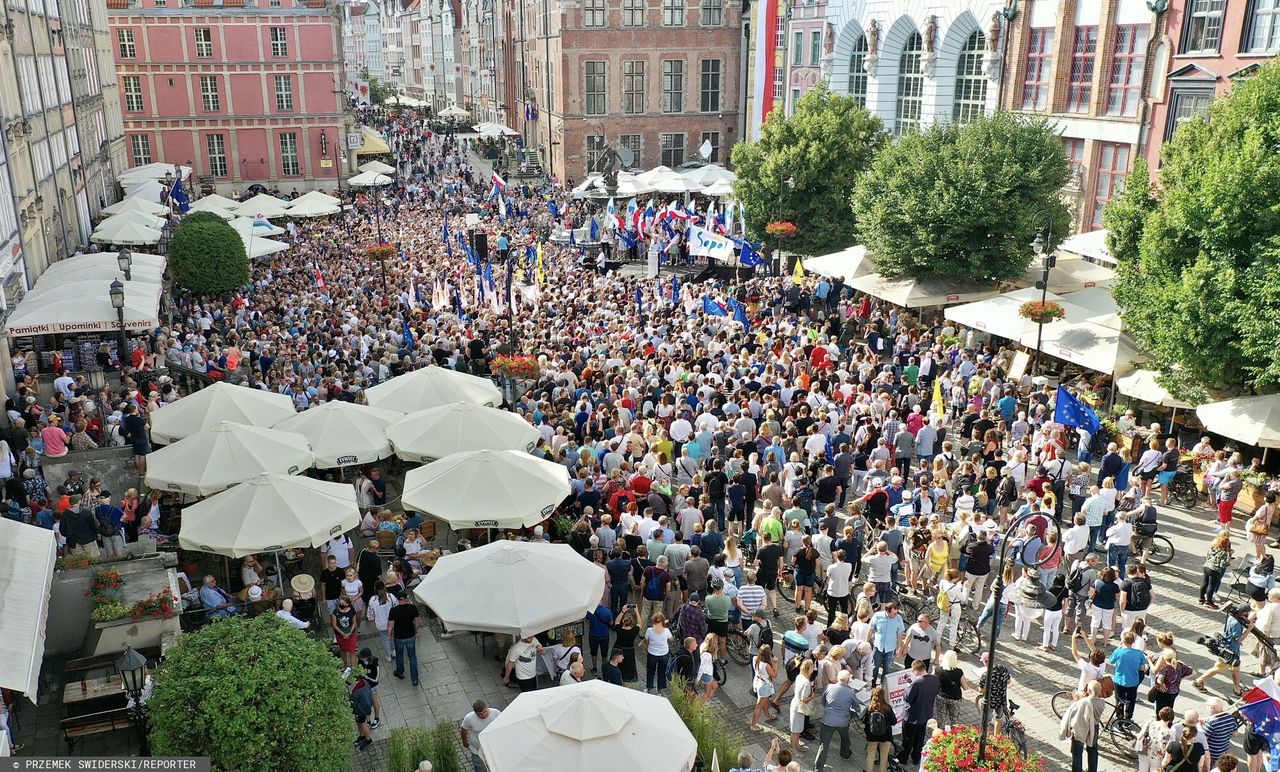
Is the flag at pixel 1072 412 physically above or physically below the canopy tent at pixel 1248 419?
above

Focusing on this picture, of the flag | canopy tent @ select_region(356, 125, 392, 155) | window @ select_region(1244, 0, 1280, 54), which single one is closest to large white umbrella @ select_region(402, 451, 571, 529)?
the flag

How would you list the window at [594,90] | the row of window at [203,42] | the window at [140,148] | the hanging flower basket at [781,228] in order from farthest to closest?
the window at [594,90]
the window at [140,148]
the row of window at [203,42]
the hanging flower basket at [781,228]

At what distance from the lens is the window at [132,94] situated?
53.6m

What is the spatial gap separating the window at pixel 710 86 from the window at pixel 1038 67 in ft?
92.9

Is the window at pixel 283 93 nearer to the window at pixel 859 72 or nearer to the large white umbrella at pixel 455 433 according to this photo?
the window at pixel 859 72

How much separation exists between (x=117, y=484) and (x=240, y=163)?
4287cm

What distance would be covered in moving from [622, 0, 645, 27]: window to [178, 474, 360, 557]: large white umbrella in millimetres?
49055

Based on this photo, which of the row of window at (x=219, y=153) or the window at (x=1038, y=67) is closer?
the window at (x=1038, y=67)

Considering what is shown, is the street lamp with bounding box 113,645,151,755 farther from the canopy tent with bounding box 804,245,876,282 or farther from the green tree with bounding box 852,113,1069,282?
the canopy tent with bounding box 804,245,876,282

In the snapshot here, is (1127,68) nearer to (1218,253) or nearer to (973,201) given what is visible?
(973,201)

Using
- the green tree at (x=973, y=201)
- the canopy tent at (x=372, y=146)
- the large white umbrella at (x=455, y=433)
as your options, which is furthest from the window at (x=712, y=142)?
the large white umbrella at (x=455, y=433)

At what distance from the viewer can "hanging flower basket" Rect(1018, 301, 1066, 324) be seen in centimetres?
2216

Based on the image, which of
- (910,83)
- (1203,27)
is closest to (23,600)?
(1203,27)

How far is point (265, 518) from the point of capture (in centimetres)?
1392
